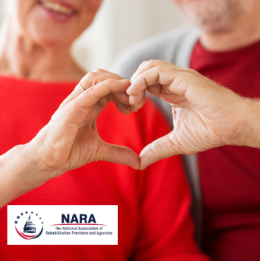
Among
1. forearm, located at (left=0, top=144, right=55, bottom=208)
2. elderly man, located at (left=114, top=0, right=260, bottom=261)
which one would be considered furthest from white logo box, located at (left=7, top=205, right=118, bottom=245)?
elderly man, located at (left=114, top=0, right=260, bottom=261)

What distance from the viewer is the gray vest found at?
3.77 feet

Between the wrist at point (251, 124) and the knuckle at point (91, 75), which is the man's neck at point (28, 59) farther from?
the wrist at point (251, 124)

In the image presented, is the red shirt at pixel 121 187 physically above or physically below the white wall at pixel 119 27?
below

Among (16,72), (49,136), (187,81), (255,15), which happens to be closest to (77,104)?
(49,136)

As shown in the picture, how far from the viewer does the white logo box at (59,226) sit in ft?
2.49

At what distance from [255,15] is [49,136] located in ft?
3.38

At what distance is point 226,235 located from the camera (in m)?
1.14

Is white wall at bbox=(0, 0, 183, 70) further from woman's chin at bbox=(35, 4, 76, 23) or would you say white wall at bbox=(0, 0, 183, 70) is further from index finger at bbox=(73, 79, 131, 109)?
index finger at bbox=(73, 79, 131, 109)

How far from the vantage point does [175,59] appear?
4.20 ft

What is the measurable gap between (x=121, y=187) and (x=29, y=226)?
1.02 ft

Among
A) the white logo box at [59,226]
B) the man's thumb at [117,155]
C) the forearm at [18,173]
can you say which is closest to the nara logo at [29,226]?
the white logo box at [59,226]

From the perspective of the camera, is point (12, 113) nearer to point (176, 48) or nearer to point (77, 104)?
point (77, 104)

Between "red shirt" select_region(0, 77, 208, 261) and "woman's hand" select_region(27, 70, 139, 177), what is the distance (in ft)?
0.64

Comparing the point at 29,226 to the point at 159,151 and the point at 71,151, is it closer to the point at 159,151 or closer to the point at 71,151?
the point at 71,151
